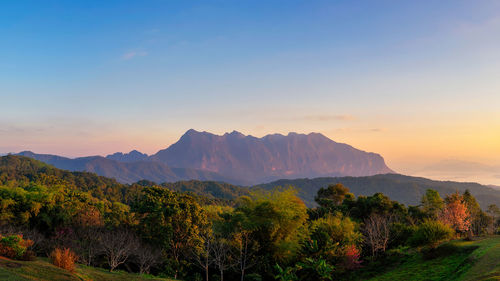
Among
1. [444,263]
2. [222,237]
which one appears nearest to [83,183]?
[222,237]

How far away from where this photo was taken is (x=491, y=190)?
167875mm

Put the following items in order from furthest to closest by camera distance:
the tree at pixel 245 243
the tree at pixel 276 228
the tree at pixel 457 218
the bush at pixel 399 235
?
the bush at pixel 399 235 < the tree at pixel 457 218 < the tree at pixel 276 228 < the tree at pixel 245 243

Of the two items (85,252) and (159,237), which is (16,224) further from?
(159,237)

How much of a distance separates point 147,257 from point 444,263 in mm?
20280

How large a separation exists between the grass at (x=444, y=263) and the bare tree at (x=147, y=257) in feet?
50.5

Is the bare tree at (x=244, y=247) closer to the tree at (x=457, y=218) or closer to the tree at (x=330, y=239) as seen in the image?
the tree at (x=330, y=239)

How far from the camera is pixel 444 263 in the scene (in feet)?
63.2

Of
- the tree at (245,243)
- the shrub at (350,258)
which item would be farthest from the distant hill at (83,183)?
the shrub at (350,258)

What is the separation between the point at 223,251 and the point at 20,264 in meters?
15.7

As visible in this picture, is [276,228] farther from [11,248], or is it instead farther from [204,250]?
[11,248]

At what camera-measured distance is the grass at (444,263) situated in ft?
49.8

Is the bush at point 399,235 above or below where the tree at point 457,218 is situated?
below

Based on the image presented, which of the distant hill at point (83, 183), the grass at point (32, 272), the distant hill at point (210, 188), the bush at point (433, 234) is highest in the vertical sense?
the grass at point (32, 272)

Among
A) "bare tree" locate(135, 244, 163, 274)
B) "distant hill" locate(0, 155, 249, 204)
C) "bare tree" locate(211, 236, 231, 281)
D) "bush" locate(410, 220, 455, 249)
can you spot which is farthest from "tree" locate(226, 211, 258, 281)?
"distant hill" locate(0, 155, 249, 204)
